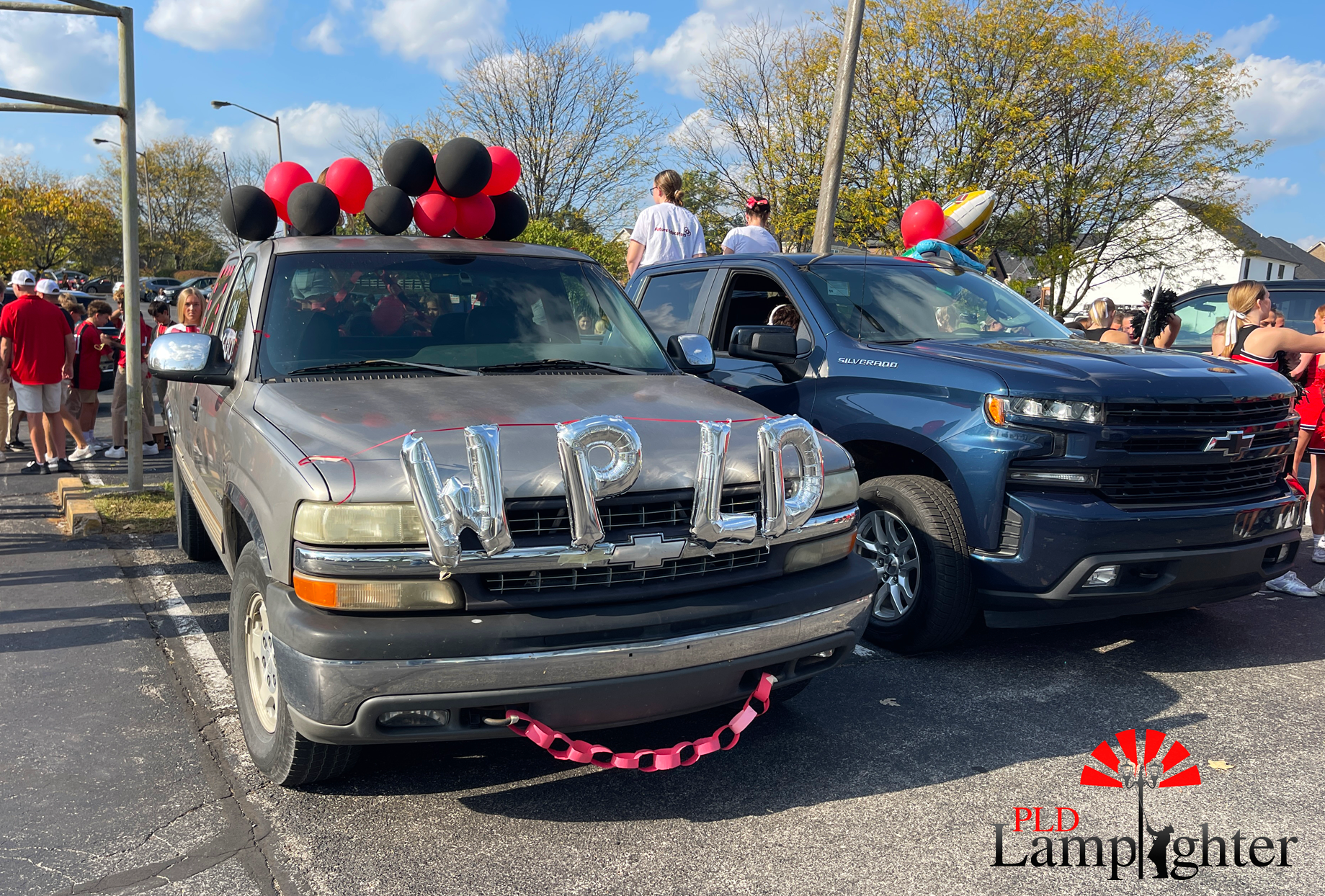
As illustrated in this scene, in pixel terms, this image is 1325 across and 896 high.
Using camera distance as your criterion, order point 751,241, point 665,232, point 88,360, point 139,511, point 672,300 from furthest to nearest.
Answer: point 88,360 < point 751,241 < point 665,232 < point 139,511 < point 672,300

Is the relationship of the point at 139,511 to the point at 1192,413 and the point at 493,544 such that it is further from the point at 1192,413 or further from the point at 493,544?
the point at 1192,413

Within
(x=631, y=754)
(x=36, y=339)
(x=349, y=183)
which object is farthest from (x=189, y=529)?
(x=36, y=339)

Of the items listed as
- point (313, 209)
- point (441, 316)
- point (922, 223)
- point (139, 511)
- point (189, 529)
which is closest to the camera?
point (441, 316)

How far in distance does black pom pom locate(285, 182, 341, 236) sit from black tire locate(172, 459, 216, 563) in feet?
5.63

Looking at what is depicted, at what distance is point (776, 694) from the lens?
3.76 meters

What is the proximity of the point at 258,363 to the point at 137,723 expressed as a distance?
4.80 ft

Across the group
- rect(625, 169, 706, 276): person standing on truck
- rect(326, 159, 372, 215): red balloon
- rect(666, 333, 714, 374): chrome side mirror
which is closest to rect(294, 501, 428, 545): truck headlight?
rect(666, 333, 714, 374): chrome side mirror

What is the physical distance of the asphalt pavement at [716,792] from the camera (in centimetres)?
288

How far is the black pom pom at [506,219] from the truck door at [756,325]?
125 cm

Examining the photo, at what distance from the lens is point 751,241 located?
27.8 ft

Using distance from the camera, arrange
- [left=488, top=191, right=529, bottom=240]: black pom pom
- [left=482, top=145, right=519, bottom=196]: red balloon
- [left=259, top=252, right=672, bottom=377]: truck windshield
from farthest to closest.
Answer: [left=488, top=191, right=529, bottom=240]: black pom pom
[left=482, top=145, right=519, bottom=196]: red balloon
[left=259, top=252, right=672, bottom=377]: truck windshield

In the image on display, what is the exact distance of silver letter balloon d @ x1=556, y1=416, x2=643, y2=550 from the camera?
9.26ft

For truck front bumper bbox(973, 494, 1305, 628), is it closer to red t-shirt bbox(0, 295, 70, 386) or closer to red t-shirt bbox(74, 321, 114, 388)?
red t-shirt bbox(0, 295, 70, 386)

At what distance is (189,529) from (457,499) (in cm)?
415
